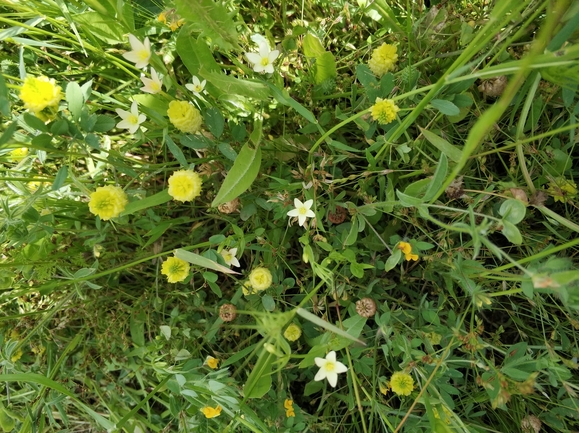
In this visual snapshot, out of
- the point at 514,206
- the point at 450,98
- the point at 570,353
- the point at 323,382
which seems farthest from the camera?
the point at 323,382

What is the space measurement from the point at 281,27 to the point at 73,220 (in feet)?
3.62

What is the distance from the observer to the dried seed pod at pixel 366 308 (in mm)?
1308

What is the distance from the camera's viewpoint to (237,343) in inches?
65.6

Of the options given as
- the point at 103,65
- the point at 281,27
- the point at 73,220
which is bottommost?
the point at 73,220

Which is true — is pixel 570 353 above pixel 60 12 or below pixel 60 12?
below

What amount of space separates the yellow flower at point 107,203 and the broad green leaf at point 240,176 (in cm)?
31

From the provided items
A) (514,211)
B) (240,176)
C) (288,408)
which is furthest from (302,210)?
(288,408)

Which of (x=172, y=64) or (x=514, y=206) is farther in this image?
(x=172, y=64)

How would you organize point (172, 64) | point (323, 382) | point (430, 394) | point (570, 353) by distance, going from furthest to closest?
point (172, 64) → point (323, 382) → point (570, 353) → point (430, 394)

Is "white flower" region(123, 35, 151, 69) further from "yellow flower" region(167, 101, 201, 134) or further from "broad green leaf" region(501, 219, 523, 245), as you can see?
"broad green leaf" region(501, 219, 523, 245)

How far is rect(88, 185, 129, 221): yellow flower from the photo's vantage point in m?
1.23

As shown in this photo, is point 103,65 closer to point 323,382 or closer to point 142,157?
point 142,157

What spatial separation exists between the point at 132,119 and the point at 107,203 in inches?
10.3

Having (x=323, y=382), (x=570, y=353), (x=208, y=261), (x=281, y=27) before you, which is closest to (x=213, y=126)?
(x=208, y=261)
